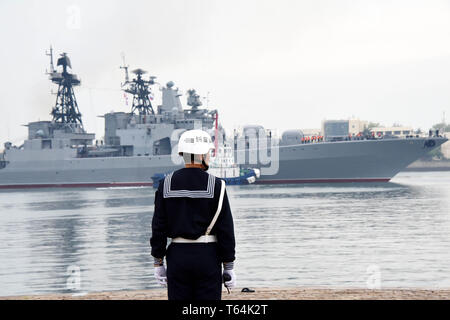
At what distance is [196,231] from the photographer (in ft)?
14.3

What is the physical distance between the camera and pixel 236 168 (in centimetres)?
6438

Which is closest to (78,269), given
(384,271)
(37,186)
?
(384,271)

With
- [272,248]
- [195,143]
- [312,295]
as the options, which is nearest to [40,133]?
[272,248]

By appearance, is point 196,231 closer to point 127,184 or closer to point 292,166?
point 292,166

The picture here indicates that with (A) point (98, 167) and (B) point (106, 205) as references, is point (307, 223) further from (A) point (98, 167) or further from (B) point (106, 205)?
(A) point (98, 167)

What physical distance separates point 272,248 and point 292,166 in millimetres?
43959

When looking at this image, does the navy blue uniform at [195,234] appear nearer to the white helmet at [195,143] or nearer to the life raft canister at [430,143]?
the white helmet at [195,143]

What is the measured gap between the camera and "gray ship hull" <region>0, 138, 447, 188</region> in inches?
2293

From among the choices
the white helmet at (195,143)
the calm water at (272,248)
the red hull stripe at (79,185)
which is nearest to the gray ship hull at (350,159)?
the red hull stripe at (79,185)

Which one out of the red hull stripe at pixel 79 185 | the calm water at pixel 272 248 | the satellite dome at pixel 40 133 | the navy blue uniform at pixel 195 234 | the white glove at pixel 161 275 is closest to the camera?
the navy blue uniform at pixel 195 234

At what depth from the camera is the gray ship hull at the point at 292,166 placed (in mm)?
58250

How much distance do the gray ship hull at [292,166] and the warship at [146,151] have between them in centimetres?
10
